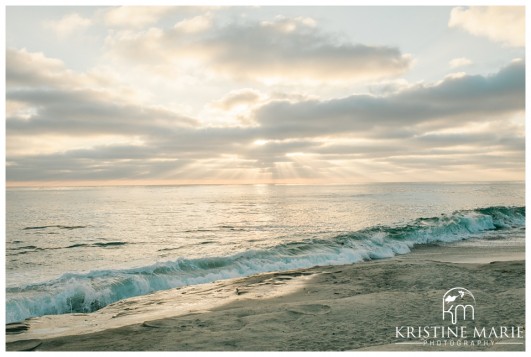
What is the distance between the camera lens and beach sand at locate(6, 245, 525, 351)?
7.47 metres

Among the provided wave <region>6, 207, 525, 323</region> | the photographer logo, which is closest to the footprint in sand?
the photographer logo

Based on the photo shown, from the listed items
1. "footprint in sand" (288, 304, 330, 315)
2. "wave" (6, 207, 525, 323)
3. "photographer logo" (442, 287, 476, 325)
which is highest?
"footprint in sand" (288, 304, 330, 315)

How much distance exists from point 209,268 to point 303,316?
33.0 feet

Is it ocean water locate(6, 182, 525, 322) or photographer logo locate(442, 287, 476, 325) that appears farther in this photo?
ocean water locate(6, 182, 525, 322)

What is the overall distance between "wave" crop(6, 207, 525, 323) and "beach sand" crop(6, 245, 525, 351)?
1.31 m

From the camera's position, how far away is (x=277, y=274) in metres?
16.3

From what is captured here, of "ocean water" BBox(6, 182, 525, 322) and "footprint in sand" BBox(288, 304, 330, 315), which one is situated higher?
"footprint in sand" BBox(288, 304, 330, 315)

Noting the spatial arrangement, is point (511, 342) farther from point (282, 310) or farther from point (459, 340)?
point (282, 310)

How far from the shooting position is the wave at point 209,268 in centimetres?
1317

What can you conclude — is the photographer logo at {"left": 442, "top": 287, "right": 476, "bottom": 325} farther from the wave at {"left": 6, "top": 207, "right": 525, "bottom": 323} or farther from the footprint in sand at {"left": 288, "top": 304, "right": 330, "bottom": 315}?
the wave at {"left": 6, "top": 207, "right": 525, "bottom": 323}

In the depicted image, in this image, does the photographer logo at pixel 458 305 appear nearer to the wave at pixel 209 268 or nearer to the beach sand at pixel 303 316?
the beach sand at pixel 303 316

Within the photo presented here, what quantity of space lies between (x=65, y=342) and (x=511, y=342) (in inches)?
335

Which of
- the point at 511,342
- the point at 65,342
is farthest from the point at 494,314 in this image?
the point at 65,342

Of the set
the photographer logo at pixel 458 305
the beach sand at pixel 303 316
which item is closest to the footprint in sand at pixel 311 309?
the beach sand at pixel 303 316
